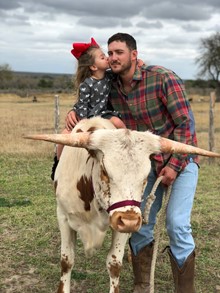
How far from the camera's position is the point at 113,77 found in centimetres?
421

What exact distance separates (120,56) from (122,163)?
1224 millimetres

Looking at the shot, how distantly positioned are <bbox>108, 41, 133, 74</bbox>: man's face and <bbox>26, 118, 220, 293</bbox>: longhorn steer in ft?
1.60

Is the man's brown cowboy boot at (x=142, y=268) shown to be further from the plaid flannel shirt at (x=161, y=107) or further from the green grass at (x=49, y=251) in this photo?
the plaid flannel shirt at (x=161, y=107)

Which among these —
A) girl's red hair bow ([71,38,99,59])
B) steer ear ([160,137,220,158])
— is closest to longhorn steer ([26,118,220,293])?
steer ear ([160,137,220,158])

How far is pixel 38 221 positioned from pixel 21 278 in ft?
5.33

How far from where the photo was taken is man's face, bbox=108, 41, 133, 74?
3764 mm

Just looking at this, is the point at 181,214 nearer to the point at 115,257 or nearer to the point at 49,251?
the point at 115,257

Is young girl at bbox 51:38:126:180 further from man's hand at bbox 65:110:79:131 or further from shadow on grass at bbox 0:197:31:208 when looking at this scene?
shadow on grass at bbox 0:197:31:208

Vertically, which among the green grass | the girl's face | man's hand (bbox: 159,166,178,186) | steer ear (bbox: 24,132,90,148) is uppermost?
the girl's face

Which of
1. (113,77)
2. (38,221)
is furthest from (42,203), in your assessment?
(113,77)

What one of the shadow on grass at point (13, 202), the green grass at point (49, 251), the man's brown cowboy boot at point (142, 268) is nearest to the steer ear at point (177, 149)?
the man's brown cowboy boot at point (142, 268)

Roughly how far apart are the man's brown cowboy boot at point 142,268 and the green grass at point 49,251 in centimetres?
16

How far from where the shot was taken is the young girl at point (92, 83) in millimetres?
4066

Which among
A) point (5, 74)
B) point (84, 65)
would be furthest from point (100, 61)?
point (5, 74)
